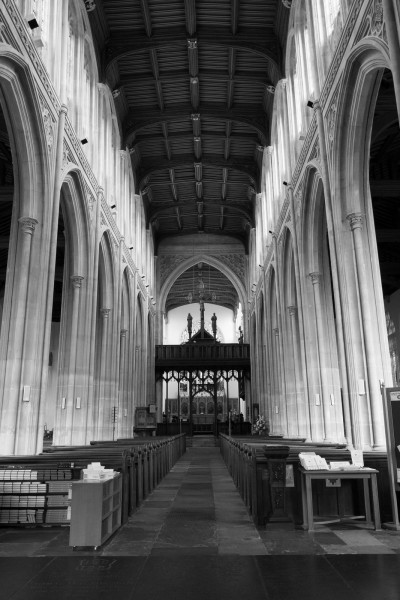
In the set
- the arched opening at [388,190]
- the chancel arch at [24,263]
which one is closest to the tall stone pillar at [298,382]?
the arched opening at [388,190]

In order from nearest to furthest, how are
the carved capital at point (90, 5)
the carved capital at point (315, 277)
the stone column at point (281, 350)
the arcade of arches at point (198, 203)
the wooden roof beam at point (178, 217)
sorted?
1. the arcade of arches at point (198, 203)
2. the carved capital at point (315, 277)
3. the carved capital at point (90, 5)
4. the stone column at point (281, 350)
5. the wooden roof beam at point (178, 217)

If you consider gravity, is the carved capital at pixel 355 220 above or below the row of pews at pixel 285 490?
above

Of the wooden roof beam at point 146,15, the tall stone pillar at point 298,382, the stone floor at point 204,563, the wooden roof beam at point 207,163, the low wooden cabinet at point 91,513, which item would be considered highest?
the wooden roof beam at point 146,15

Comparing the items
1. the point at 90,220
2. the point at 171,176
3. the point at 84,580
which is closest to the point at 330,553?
the point at 84,580

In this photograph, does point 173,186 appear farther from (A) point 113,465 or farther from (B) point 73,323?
(A) point 113,465

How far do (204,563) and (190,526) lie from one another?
189 centimetres

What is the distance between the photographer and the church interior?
18.2ft

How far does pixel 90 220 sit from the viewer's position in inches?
634

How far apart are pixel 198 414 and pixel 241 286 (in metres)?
8.61

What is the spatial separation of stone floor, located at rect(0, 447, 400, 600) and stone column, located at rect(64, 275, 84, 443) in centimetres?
753

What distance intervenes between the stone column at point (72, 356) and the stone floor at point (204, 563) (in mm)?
7534

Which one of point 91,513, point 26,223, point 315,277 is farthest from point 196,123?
point 91,513

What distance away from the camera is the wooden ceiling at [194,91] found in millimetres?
17500

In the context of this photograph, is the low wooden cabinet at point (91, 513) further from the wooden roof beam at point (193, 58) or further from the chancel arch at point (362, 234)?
the wooden roof beam at point (193, 58)
